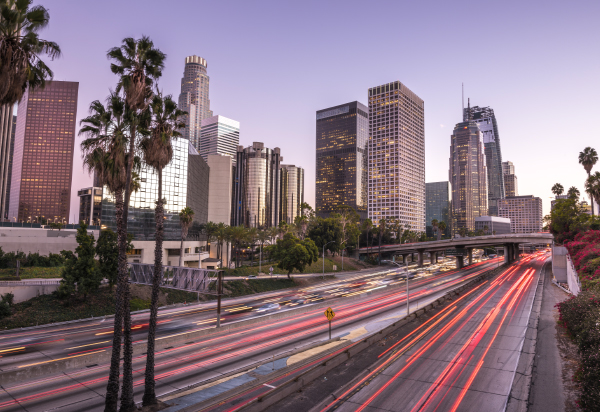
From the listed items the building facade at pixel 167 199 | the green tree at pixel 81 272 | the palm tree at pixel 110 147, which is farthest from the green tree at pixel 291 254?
the palm tree at pixel 110 147

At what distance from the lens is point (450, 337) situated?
28.7 m

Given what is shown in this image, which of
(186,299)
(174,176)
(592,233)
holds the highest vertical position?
(174,176)

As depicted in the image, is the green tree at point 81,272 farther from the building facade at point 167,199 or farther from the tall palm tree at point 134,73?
the building facade at point 167,199

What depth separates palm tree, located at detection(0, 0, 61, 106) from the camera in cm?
1005

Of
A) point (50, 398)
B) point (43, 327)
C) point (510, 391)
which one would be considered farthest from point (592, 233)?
point (43, 327)

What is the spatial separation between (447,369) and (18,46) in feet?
87.7

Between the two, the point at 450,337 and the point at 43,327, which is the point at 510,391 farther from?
the point at 43,327

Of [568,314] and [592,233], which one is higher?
[592,233]

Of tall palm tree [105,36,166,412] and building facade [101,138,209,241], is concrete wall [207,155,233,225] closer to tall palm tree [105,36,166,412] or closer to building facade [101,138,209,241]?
building facade [101,138,209,241]

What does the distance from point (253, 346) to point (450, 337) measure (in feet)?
56.9

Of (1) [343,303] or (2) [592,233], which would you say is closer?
(1) [343,303]

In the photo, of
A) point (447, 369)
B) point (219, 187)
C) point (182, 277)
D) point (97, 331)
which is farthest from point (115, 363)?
point (219, 187)

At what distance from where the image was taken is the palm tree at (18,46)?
1005 centimetres

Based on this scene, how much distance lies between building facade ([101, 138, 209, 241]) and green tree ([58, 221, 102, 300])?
37653 millimetres
